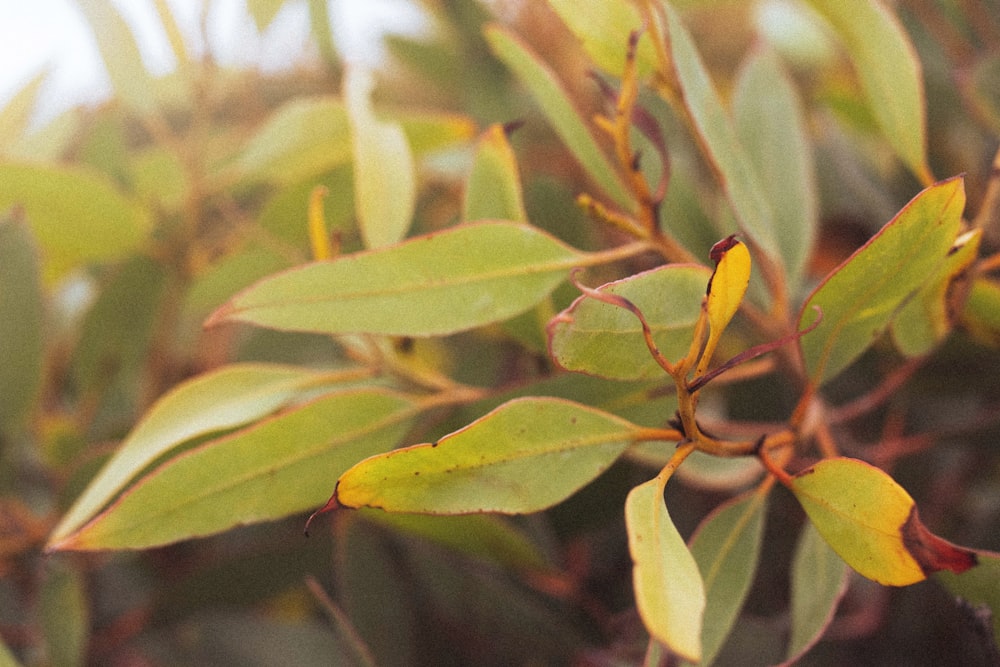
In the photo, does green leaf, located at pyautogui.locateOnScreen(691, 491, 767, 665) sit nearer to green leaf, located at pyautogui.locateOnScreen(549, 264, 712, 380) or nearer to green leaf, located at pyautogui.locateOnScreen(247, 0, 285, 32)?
green leaf, located at pyautogui.locateOnScreen(549, 264, 712, 380)

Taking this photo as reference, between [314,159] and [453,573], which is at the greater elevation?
[314,159]

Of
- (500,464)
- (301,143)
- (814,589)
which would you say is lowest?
(814,589)

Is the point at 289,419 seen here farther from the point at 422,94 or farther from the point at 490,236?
the point at 422,94

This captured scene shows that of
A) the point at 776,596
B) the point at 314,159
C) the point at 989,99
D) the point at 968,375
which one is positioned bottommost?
the point at 776,596

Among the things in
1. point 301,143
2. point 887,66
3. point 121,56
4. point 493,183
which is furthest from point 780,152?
point 121,56

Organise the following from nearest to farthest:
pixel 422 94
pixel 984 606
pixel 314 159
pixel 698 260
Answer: pixel 984 606, pixel 698 260, pixel 314 159, pixel 422 94

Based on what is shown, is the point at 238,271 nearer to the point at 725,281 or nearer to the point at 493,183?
the point at 493,183

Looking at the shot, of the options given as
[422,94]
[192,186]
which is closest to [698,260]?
[192,186]

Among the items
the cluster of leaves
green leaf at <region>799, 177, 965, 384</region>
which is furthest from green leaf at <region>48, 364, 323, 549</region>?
green leaf at <region>799, 177, 965, 384</region>
